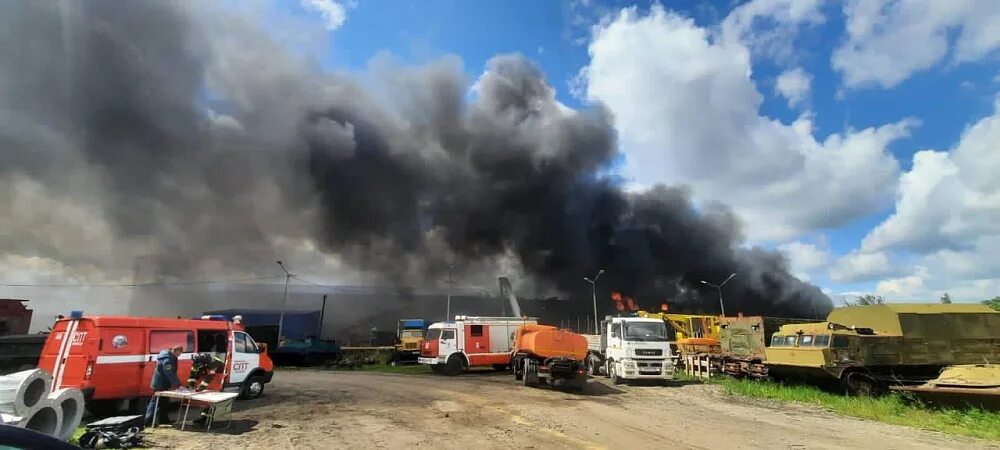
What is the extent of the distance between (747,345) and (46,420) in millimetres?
21686

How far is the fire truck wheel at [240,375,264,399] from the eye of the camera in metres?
13.9

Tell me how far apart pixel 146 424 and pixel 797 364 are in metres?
17.8

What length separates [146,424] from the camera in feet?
31.2

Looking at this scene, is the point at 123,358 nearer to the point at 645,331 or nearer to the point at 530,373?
the point at 530,373

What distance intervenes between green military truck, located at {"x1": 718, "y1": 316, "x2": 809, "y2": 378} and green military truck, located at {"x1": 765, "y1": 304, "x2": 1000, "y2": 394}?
3.12ft

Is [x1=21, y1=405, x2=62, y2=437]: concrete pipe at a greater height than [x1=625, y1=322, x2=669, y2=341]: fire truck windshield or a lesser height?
lesser

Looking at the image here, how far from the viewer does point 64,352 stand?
10164 mm

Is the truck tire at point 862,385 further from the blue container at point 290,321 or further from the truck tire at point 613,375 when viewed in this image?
the blue container at point 290,321

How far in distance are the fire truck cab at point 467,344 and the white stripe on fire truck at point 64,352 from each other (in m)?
16.2

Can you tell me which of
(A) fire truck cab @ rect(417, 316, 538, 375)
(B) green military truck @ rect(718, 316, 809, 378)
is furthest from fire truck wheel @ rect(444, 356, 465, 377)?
(B) green military truck @ rect(718, 316, 809, 378)

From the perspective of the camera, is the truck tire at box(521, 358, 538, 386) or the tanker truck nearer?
the tanker truck

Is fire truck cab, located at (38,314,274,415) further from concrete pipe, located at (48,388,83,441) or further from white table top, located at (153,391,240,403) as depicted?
concrete pipe, located at (48,388,83,441)

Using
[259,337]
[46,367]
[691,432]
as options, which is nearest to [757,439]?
[691,432]

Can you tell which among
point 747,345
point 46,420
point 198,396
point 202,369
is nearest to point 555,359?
point 747,345
